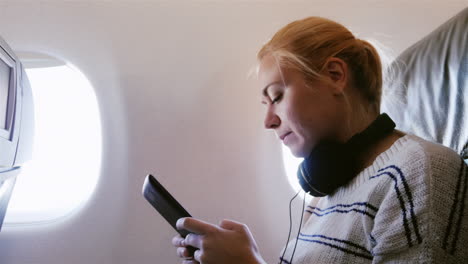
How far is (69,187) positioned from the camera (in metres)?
1.30

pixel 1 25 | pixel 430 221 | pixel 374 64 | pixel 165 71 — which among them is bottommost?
pixel 430 221

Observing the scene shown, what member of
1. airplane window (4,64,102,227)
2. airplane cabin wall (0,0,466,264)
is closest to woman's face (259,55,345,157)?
airplane cabin wall (0,0,466,264)

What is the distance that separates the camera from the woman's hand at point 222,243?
673 mm

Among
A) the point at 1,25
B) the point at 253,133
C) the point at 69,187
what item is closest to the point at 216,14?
the point at 253,133

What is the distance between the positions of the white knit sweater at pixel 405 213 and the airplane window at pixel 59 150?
92 cm

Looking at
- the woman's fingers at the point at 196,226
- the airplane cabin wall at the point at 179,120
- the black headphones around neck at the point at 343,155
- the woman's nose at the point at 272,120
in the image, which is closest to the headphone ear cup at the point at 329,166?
the black headphones around neck at the point at 343,155

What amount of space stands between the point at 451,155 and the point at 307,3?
2.88ft

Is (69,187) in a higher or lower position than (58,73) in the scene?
lower

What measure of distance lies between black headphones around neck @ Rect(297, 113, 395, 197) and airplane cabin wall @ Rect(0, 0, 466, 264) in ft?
1.69

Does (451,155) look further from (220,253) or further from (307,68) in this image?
(220,253)

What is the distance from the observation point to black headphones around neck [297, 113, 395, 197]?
2.34 ft

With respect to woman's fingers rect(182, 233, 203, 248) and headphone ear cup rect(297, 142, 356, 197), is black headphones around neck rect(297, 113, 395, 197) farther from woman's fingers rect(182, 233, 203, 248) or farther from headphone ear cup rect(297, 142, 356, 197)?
woman's fingers rect(182, 233, 203, 248)

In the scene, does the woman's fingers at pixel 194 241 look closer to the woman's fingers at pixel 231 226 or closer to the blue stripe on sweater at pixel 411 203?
the woman's fingers at pixel 231 226

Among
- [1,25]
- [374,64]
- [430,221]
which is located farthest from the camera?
[1,25]
